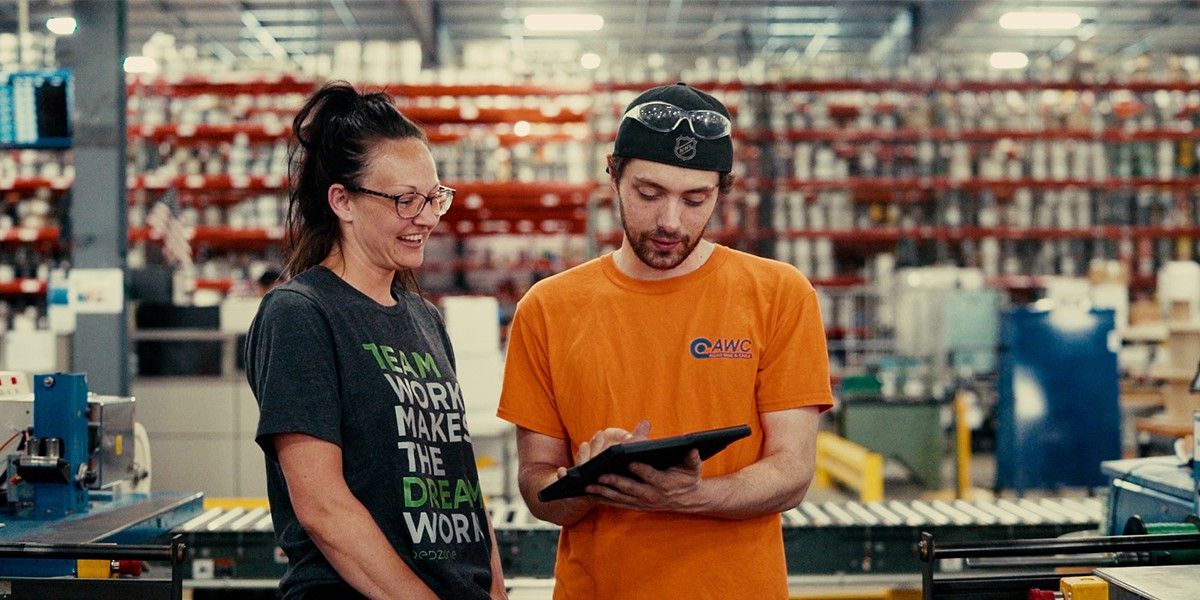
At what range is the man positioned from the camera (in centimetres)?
176

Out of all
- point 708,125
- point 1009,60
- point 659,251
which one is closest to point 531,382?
point 659,251

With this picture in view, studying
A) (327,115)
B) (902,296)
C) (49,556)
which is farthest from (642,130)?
(902,296)

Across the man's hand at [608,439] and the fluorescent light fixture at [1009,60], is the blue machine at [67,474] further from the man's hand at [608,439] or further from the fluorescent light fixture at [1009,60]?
the fluorescent light fixture at [1009,60]

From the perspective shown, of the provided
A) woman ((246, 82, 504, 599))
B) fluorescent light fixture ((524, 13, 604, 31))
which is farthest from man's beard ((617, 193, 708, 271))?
fluorescent light fixture ((524, 13, 604, 31))

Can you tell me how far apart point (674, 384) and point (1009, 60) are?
16.8m

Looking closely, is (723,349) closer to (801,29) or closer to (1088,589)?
(1088,589)

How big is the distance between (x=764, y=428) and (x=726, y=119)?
545 mm

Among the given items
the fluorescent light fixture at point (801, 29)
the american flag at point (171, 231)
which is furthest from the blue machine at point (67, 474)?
the fluorescent light fixture at point (801, 29)

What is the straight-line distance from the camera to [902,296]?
967 cm

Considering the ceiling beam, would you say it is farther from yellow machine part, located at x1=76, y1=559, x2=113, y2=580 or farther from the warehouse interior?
yellow machine part, located at x1=76, y1=559, x2=113, y2=580

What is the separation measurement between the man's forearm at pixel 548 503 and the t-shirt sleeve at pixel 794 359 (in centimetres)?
36

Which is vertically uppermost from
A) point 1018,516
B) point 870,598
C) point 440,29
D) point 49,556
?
point 440,29

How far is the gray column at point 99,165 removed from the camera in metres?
5.51

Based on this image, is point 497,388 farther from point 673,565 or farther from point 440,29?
point 440,29
